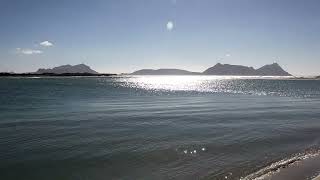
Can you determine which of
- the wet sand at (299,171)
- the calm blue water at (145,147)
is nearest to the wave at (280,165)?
the wet sand at (299,171)

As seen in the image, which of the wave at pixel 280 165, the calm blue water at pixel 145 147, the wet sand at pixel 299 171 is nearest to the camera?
the wet sand at pixel 299 171

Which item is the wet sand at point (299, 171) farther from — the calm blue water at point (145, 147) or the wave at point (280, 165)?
the calm blue water at point (145, 147)

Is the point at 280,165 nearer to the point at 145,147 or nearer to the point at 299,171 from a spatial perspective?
the point at 299,171

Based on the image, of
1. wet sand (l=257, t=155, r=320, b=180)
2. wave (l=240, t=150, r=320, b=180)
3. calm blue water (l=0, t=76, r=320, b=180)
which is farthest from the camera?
calm blue water (l=0, t=76, r=320, b=180)

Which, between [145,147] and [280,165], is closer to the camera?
[280,165]

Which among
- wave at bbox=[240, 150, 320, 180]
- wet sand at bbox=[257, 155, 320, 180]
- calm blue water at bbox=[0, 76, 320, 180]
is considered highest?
wet sand at bbox=[257, 155, 320, 180]

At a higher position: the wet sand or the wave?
the wet sand

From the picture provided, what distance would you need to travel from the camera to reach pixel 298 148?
20.3m

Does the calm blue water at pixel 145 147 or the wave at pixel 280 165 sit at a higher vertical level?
the wave at pixel 280 165

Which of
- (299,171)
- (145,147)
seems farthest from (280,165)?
(145,147)

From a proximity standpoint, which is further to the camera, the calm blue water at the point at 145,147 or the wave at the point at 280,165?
the calm blue water at the point at 145,147

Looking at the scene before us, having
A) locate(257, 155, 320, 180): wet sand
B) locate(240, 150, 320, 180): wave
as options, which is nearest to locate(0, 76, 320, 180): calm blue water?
locate(240, 150, 320, 180): wave

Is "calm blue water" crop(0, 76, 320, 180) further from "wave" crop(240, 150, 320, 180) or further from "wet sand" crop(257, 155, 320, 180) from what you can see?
"wet sand" crop(257, 155, 320, 180)

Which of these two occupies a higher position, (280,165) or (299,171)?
(299,171)
